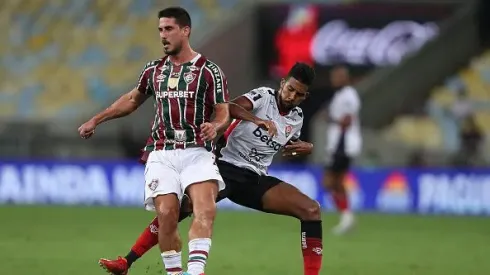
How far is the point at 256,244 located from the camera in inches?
548

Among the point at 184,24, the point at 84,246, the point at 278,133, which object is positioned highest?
the point at 184,24

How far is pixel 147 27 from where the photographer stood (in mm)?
26750

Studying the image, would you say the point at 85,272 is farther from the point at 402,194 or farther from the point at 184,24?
the point at 402,194

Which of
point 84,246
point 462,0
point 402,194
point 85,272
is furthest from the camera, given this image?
point 462,0

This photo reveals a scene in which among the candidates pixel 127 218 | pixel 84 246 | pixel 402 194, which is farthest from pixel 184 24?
pixel 402 194

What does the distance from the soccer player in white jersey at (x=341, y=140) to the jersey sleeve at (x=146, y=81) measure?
7517 mm

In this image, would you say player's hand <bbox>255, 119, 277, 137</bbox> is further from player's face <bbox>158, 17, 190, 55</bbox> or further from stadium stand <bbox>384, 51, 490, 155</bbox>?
stadium stand <bbox>384, 51, 490, 155</bbox>

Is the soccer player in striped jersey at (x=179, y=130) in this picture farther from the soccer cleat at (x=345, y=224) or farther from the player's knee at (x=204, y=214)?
the soccer cleat at (x=345, y=224)

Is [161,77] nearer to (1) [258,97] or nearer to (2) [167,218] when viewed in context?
(1) [258,97]

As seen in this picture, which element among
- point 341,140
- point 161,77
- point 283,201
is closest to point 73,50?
point 341,140

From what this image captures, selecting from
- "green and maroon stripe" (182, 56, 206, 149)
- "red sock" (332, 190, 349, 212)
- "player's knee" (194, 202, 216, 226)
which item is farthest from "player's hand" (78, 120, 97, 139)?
"red sock" (332, 190, 349, 212)

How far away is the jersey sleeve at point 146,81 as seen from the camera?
8992mm

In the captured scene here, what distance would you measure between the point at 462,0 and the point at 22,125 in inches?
397

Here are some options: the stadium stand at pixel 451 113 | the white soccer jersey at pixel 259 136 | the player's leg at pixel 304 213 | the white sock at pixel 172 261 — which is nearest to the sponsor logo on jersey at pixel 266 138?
the white soccer jersey at pixel 259 136
